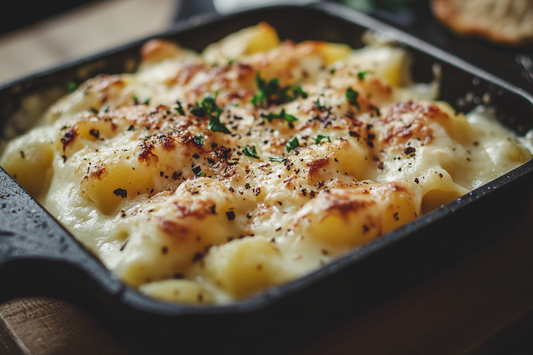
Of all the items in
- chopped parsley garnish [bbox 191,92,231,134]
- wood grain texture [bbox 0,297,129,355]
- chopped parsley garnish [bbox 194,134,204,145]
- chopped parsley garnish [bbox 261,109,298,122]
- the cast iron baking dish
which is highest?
chopped parsley garnish [bbox 191,92,231,134]

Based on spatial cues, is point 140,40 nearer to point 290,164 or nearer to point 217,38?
point 217,38

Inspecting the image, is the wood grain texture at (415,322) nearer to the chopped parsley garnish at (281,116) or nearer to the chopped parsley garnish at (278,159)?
the chopped parsley garnish at (278,159)

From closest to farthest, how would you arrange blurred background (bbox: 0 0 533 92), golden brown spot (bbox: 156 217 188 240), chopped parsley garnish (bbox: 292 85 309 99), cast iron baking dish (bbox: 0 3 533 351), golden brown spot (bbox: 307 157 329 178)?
→ cast iron baking dish (bbox: 0 3 533 351), golden brown spot (bbox: 156 217 188 240), golden brown spot (bbox: 307 157 329 178), chopped parsley garnish (bbox: 292 85 309 99), blurred background (bbox: 0 0 533 92)

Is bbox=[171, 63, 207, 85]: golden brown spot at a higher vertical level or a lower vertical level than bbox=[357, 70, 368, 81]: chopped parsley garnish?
higher

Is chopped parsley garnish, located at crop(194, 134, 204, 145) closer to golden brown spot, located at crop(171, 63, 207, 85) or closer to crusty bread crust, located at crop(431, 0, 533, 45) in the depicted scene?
golden brown spot, located at crop(171, 63, 207, 85)

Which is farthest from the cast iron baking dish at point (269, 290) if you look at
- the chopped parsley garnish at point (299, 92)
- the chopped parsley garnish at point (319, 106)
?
the chopped parsley garnish at point (299, 92)

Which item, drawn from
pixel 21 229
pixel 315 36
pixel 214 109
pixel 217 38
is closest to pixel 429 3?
pixel 315 36

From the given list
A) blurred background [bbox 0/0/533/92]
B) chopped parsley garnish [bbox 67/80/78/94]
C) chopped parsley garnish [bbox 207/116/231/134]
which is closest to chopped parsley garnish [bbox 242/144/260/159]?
chopped parsley garnish [bbox 207/116/231/134]
